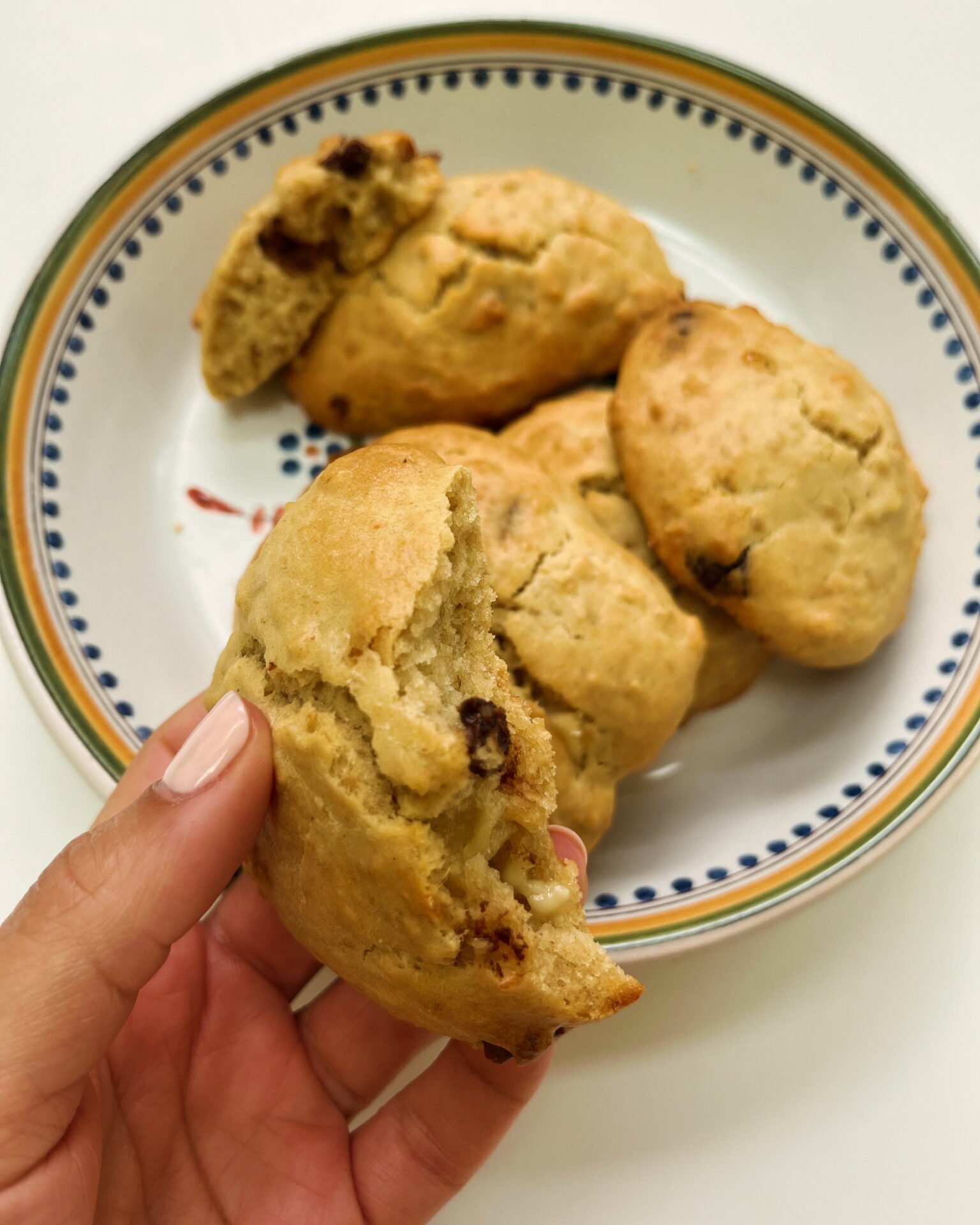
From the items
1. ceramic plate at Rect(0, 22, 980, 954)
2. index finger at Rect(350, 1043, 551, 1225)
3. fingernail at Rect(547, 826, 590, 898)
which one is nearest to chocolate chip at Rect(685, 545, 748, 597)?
ceramic plate at Rect(0, 22, 980, 954)

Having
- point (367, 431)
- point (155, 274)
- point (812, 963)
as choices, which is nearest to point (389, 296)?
point (367, 431)

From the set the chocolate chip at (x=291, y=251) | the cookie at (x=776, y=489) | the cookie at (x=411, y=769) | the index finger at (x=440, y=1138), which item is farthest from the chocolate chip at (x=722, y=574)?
the chocolate chip at (x=291, y=251)

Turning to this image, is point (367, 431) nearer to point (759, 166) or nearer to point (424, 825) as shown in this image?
point (759, 166)

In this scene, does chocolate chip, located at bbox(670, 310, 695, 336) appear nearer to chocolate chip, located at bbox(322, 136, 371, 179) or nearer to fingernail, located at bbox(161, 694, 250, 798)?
chocolate chip, located at bbox(322, 136, 371, 179)

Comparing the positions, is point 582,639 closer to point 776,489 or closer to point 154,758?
point 776,489

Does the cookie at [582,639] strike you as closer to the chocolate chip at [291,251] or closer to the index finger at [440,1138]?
the index finger at [440,1138]
